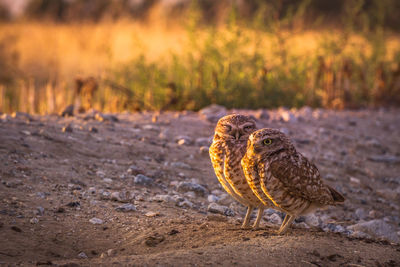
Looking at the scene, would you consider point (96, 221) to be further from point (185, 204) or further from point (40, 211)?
point (185, 204)

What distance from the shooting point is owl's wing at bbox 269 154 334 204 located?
396cm

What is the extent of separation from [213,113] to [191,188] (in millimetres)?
2779

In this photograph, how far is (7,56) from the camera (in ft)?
40.2

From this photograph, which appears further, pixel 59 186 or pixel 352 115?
pixel 352 115

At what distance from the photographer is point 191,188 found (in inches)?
227

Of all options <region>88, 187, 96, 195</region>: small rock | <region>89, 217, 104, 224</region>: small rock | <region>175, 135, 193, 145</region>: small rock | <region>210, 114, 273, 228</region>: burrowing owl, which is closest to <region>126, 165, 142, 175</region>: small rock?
<region>88, 187, 96, 195</region>: small rock

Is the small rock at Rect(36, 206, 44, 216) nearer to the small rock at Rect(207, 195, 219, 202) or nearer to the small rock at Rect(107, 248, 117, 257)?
the small rock at Rect(107, 248, 117, 257)

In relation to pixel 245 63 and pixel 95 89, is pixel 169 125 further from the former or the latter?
pixel 245 63

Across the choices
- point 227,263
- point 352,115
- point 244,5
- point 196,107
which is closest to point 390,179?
point 352,115

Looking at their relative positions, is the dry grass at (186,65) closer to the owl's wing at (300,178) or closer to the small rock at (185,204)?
the small rock at (185,204)

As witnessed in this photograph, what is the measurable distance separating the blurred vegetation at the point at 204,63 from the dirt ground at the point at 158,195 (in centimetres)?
128

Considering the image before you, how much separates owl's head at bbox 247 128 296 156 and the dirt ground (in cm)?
69

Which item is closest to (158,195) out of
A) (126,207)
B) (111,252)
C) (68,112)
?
(126,207)

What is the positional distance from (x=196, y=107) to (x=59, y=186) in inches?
180
